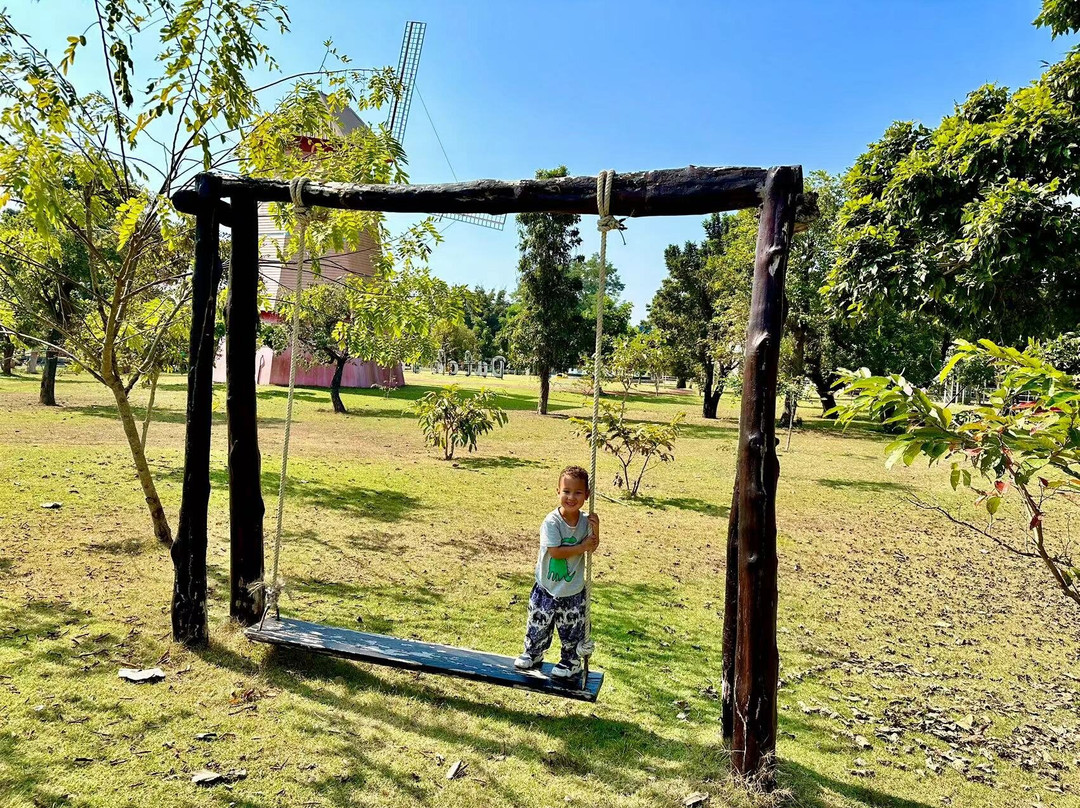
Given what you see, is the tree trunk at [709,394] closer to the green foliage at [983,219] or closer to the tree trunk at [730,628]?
the green foliage at [983,219]

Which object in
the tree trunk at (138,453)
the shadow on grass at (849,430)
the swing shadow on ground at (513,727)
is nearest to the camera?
the swing shadow on ground at (513,727)

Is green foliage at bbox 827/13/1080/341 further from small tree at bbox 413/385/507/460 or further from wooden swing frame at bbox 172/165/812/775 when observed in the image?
small tree at bbox 413/385/507/460

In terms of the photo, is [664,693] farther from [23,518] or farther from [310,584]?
[23,518]

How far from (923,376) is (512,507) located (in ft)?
81.5

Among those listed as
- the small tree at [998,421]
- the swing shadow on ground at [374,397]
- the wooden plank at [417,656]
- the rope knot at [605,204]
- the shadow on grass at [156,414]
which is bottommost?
the wooden plank at [417,656]

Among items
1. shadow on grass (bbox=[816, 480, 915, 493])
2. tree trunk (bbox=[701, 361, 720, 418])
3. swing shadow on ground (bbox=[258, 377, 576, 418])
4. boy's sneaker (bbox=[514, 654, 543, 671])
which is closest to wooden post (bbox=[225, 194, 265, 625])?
boy's sneaker (bbox=[514, 654, 543, 671])

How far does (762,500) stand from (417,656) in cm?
215

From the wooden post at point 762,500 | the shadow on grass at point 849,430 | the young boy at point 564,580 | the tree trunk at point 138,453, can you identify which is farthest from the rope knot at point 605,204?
the shadow on grass at point 849,430

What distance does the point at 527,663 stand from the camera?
12.0 ft

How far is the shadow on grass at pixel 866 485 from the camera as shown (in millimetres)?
13305

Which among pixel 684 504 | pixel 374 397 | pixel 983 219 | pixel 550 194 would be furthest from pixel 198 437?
pixel 374 397

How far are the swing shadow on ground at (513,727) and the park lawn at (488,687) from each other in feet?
0.05

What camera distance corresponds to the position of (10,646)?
159 inches

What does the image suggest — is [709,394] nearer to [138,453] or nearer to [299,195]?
[138,453]
